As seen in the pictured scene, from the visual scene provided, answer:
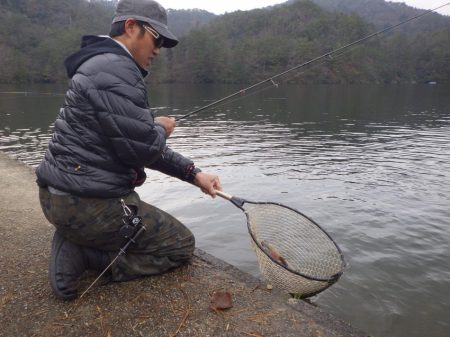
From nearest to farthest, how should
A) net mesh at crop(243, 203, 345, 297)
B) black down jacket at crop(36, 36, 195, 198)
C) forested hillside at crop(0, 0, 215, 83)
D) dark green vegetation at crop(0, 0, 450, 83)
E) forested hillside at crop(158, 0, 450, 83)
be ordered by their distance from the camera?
1. black down jacket at crop(36, 36, 195, 198)
2. net mesh at crop(243, 203, 345, 297)
3. forested hillside at crop(0, 0, 215, 83)
4. dark green vegetation at crop(0, 0, 450, 83)
5. forested hillside at crop(158, 0, 450, 83)

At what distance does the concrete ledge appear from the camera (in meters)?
3.72

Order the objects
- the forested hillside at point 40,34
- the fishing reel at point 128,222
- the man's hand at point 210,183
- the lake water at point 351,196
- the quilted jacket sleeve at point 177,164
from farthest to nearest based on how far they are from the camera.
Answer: the forested hillside at point 40,34, the lake water at point 351,196, the quilted jacket sleeve at point 177,164, the man's hand at point 210,183, the fishing reel at point 128,222

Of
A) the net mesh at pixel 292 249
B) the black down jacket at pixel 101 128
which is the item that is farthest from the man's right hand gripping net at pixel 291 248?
the black down jacket at pixel 101 128

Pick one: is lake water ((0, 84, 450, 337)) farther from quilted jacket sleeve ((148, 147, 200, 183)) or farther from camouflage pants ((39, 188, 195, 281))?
quilted jacket sleeve ((148, 147, 200, 183))

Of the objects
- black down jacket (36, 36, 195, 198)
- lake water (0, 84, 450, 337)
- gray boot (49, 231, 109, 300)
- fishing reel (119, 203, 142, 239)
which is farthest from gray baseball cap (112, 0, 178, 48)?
lake water (0, 84, 450, 337)

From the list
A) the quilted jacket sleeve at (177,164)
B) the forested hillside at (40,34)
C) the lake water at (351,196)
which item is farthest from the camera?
the forested hillside at (40,34)

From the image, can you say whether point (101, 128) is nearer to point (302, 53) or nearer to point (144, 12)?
point (144, 12)

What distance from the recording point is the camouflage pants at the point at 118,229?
3.81 meters

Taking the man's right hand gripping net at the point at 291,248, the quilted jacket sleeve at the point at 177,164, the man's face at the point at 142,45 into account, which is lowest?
the man's right hand gripping net at the point at 291,248

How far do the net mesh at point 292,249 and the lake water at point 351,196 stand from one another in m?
1.46

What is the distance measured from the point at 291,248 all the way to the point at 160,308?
6.57ft

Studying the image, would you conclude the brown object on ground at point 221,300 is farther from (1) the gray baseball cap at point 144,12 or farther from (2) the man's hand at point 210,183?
(1) the gray baseball cap at point 144,12

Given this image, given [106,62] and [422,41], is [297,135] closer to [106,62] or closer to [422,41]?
[106,62]

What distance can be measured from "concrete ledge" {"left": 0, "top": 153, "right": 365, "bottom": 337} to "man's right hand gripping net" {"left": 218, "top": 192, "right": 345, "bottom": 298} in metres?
0.27
